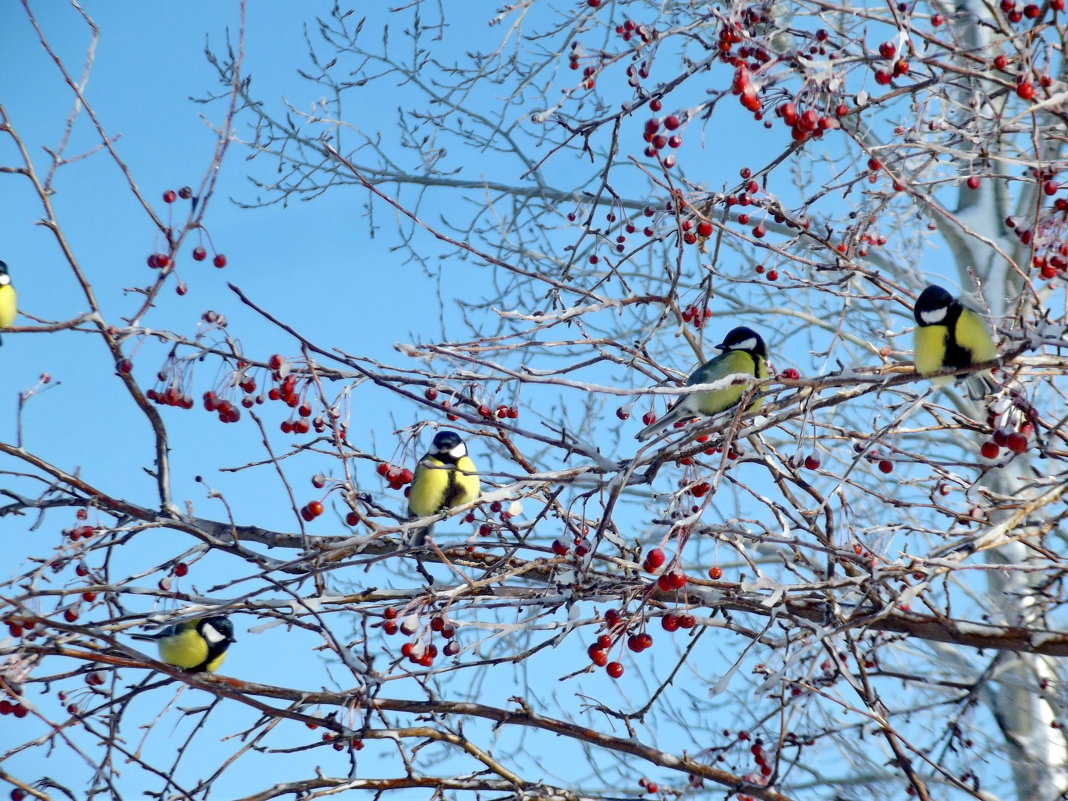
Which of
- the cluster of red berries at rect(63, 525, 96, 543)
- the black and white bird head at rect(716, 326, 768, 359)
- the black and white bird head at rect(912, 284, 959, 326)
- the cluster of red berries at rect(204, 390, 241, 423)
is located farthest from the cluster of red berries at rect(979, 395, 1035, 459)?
the cluster of red berries at rect(63, 525, 96, 543)

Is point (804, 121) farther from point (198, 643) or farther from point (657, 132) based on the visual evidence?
point (198, 643)

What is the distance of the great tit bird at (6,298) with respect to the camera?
660 centimetres

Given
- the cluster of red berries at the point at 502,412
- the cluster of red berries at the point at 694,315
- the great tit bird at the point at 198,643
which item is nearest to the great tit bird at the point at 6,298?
the great tit bird at the point at 198,643

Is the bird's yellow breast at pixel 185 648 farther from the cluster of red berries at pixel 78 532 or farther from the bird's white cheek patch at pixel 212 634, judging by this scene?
the cluster of red berries at pixel 78 532

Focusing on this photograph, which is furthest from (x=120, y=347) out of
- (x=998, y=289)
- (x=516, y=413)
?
(x=998, y=289)

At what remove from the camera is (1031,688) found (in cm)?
418

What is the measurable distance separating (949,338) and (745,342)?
3.85ft

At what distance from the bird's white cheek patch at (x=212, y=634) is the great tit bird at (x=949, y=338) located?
3.58 meters

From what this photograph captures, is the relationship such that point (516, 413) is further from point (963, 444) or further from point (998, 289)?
point (963, 444)

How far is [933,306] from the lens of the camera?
3.50 meters

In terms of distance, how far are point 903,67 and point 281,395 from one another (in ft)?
7.97

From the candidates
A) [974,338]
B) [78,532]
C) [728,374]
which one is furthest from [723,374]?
[78,532]

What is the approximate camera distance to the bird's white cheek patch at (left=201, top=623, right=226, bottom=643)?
5.08 metres

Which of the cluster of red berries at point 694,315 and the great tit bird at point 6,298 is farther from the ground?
the great tit bird at point 6,298
